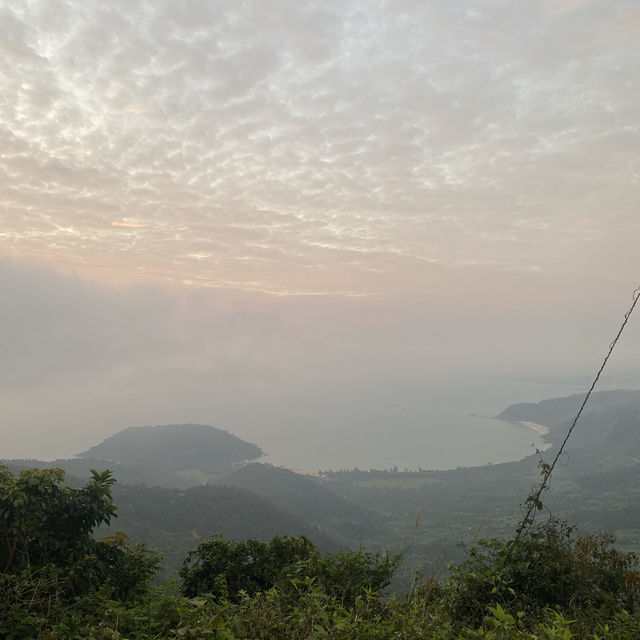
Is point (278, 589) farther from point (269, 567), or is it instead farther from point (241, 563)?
point (241, 563)

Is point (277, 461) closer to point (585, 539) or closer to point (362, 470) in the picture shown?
point (362, 470)

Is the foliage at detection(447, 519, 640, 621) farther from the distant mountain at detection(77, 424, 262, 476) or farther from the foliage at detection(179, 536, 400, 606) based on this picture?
the distant mountain at detection(77, 424, 262, 476)

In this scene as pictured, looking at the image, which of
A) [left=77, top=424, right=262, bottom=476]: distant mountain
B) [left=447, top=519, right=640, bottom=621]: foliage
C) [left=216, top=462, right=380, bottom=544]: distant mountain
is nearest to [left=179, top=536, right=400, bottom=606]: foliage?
[left=447, top=519, right=640, bottom=621]: foliage

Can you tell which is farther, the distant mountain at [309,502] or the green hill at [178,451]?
the green hill at [178,451]

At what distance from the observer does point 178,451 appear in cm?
18075

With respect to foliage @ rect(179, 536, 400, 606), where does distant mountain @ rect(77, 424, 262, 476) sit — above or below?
below

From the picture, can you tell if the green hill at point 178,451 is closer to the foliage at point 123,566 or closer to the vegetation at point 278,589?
the foliage at point 123,566

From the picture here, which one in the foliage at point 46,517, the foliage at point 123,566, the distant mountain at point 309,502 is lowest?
the distant mountain at point 309,502

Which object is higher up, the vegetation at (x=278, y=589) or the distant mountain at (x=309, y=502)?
the vegetation at (x=278, y=589)

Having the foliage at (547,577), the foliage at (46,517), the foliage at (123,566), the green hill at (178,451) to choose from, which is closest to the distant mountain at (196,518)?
the foliage at (123,566)

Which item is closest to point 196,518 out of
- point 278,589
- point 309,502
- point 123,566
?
point 309,502

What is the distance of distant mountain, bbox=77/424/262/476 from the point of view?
170375 millimetres

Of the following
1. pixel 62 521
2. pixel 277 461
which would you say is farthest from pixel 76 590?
pixel 277 461

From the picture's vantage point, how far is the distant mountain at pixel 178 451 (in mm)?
170375
